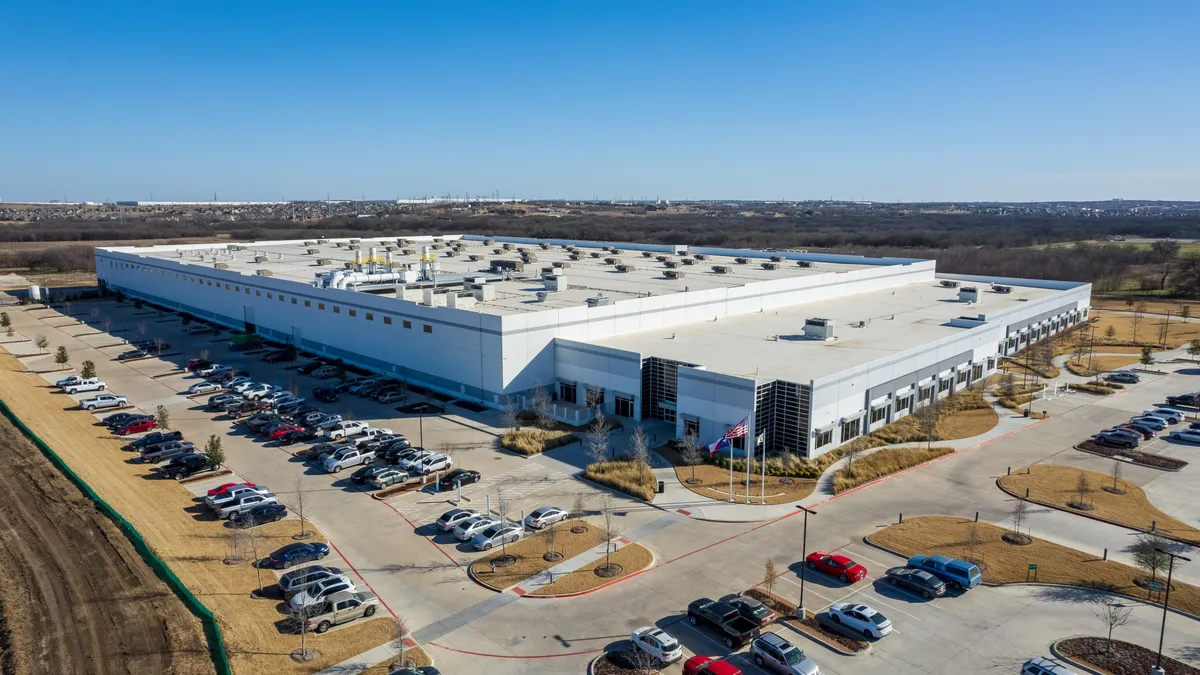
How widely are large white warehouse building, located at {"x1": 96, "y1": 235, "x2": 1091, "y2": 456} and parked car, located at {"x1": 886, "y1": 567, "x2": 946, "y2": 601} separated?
13.2m

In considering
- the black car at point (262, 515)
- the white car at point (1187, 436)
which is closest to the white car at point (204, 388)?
the black car at point (262, 515)

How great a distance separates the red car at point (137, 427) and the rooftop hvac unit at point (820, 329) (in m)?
45.1

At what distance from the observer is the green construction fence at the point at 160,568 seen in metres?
22.6

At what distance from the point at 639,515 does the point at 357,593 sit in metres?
13.0

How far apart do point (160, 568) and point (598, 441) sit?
21.3 m

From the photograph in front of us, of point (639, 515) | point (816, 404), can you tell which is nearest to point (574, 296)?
point (816, 404)

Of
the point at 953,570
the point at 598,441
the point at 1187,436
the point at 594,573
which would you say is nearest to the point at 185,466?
the point at 598,441

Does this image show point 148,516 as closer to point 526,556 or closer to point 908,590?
point 526,556

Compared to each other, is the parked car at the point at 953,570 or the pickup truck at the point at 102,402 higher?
the pickup truck at the point at 102,402

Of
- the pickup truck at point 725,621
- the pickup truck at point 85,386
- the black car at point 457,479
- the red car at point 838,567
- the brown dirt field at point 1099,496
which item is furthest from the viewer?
the pickup truck at point 85,386

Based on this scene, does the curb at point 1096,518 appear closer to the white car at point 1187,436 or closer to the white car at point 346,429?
the white car at point 1187,436

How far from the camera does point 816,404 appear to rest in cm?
4016

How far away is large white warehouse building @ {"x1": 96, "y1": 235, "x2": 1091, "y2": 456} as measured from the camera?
43.2 m

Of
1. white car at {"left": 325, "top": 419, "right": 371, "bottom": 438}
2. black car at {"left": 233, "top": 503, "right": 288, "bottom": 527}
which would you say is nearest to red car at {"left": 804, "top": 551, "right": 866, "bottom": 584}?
black car at {"left": 233, "top": 503, "right": 288, "bottom": 527}
